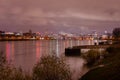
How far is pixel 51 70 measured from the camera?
19531 mm

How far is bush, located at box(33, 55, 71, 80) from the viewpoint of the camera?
64.3 feet

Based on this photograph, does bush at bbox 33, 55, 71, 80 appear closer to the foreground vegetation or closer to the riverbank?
the foreground vegetation

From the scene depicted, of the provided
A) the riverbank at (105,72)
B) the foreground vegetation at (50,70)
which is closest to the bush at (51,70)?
the foreground vegetation at (50,70)

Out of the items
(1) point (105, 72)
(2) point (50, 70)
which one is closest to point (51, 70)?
(2) point (50, 70)

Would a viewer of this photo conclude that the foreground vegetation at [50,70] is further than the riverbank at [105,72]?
Yes

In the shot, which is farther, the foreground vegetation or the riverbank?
the foreground vegetation

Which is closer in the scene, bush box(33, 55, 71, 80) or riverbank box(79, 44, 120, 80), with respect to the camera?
riverbank box(79, 44, 120, 80)

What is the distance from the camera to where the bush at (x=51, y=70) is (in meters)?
19.6

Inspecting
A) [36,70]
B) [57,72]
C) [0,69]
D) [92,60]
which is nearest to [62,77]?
[57,72]

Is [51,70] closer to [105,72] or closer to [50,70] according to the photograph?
[50,70]

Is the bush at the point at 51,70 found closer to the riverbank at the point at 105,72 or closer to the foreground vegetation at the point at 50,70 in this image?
the foreground vegetation at the point at 50,70

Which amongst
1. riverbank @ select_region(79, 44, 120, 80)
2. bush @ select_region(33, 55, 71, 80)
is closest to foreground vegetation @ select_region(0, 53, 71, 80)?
bush @ select_region(33, 55, 71, 80)

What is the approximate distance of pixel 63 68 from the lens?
65.8ft

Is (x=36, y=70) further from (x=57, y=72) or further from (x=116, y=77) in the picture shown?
(x=116, y=77)
